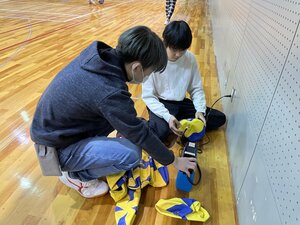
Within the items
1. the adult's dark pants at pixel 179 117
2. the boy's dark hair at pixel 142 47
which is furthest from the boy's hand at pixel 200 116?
the boy's dark hair at pixel 142 47

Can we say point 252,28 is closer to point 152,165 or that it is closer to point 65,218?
point 152,165

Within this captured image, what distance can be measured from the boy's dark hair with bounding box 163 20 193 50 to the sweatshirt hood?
0.47 meters

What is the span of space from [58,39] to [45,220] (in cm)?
318

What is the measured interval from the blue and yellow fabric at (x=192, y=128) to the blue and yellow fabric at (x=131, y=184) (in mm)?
287

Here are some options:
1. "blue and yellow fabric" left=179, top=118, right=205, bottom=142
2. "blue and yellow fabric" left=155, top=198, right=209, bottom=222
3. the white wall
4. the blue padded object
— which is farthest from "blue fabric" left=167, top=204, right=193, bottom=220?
"blue and yellow fabric" left=179, top=118, right=205, bottom=142

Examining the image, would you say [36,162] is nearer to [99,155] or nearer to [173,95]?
[99,155]

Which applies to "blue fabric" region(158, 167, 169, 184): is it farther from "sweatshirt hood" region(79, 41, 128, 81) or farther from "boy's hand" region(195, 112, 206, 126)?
"sweatshirt hood" region(79, 41, 128, 81)

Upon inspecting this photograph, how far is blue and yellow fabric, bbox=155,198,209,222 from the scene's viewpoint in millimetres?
1161

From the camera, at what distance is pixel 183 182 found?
130 cm

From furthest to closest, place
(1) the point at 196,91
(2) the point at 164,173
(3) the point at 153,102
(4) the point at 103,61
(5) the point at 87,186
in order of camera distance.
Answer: (1) the point at 196,91, (3) the point at 153,102, (2) the point at 164,173, (5) the point at 87,186, (4) the point at 103,61

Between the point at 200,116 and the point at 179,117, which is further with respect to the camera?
the point at 179,117

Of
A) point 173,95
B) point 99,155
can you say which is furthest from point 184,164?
point 173,95

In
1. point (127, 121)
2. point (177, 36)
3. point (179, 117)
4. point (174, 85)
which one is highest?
point (177, 36)

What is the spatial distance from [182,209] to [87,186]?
0.47 metres
